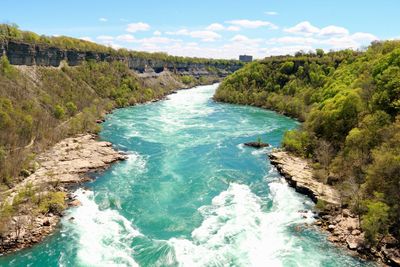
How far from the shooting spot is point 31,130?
197ft

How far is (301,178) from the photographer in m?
48.3

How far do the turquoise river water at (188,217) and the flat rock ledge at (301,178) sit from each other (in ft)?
3.89

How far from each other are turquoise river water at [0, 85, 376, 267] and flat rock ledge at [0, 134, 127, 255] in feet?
4.34

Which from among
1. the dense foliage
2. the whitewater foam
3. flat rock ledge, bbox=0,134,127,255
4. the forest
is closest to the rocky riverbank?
the dense foliage

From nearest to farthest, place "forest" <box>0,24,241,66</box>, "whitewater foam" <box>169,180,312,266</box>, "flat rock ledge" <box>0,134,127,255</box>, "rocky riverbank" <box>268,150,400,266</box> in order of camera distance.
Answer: "rocky riverbank" <box>268,150,400,266</box> → "whitewater foam" <box>169,180,312,266</box> → "flat rock ledge" <box>0,134,127,255</box> → "forest" <box>0,24,241,66</box>

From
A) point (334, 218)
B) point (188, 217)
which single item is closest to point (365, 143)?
point (334, 218)

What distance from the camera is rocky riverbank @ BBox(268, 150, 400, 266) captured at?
31.8 metres

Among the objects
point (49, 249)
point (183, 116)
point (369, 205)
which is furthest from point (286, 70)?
point (49, 249)

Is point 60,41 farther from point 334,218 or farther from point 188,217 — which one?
point 334,218

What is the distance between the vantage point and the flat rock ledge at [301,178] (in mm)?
42719

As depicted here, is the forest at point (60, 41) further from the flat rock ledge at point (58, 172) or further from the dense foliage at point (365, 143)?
the dense foliage at point (365, 143)

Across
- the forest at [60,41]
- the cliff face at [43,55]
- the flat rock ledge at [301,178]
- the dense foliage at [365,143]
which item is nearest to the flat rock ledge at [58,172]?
the flat rock ledge at [301,178]

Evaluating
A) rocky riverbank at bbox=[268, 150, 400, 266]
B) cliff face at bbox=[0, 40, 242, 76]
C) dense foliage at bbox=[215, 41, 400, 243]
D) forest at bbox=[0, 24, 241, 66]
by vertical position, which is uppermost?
forest at bbox=[0, 24, 241, 66]

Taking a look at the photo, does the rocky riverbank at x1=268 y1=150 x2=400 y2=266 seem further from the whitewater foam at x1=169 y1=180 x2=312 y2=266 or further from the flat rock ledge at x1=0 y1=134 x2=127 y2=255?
the flat rock ledge at x1=0 y1=134 x2=127 y2=255
